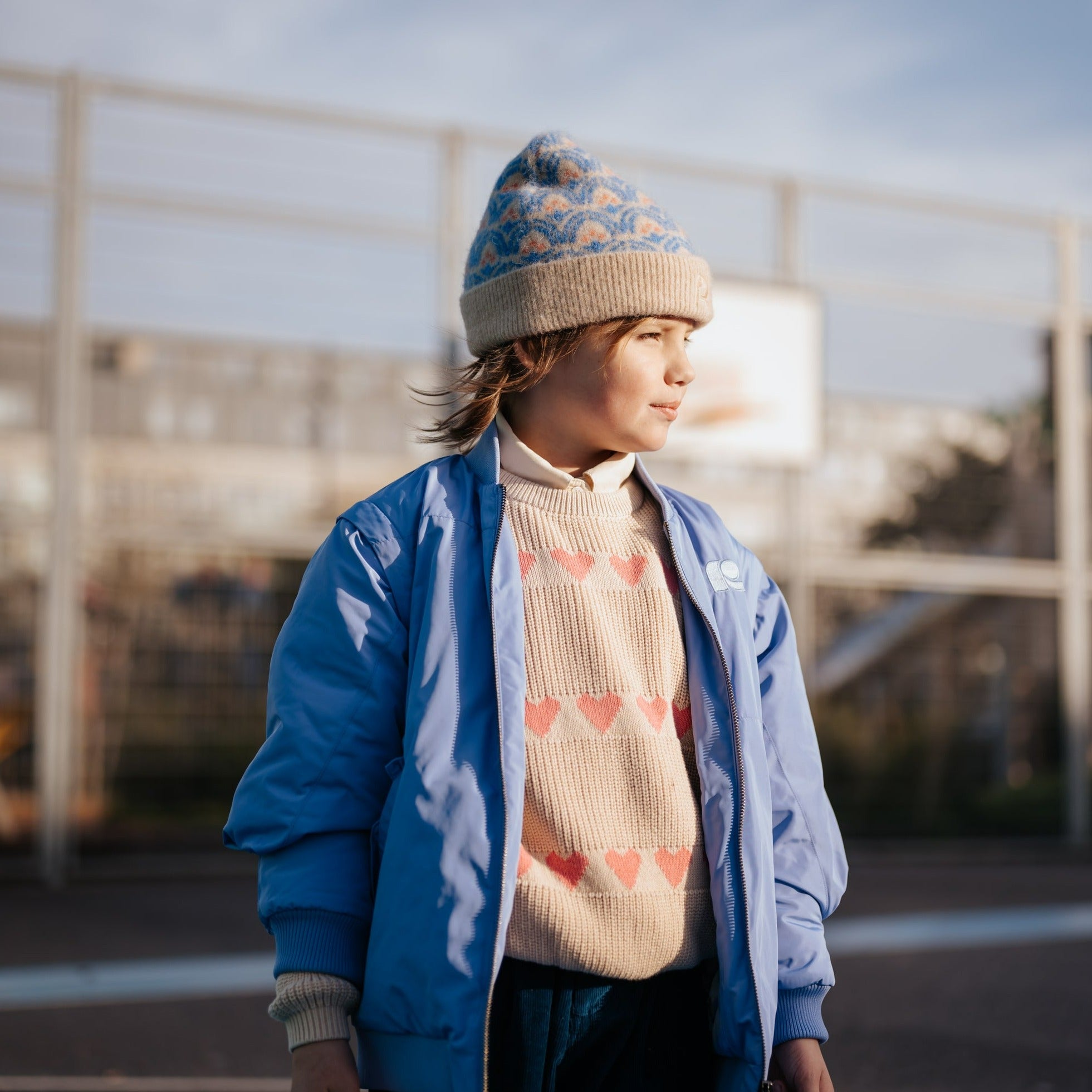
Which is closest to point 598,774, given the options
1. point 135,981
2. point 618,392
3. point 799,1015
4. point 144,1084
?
point 799,1015

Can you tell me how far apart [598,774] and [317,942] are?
37 centimetres

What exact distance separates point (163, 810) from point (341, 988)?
8181 millimetres

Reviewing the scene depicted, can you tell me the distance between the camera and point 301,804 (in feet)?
5.21

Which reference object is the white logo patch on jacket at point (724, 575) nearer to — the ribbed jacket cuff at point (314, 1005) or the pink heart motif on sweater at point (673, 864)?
the pink heart motif on sweater at point (673, 864)

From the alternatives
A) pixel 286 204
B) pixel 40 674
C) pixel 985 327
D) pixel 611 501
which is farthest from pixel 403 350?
pixel 611 501

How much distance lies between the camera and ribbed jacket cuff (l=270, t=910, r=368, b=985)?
1579 millimetres

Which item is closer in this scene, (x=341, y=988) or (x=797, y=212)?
(x=341, y=988)

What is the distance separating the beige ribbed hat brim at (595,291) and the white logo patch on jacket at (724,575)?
1.06 ft

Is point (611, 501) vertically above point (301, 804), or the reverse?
point (611, 501)

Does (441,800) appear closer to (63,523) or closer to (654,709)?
(654,709)

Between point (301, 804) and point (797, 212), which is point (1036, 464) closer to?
point (797, 212)

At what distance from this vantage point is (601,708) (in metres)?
1.70

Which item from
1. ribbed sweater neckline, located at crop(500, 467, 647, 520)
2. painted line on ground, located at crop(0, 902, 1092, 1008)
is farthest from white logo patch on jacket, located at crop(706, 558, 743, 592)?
painted line on ground, located at crop(0, 902, 1092, 1008)

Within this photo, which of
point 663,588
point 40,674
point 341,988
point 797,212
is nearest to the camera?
point 341,988
